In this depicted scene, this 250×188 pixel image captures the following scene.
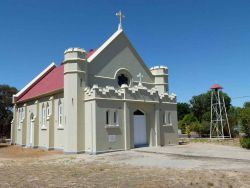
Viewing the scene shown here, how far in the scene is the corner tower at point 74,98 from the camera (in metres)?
24.5

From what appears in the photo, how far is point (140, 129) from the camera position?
2789cm

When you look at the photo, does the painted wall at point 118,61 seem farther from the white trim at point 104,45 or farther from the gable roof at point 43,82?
the gable roof at point 43,82

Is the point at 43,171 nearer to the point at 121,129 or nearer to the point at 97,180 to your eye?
the point at 97,180

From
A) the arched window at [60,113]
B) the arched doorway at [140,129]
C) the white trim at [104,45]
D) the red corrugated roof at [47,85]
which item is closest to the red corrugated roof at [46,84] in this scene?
the red corrugated roof at [47,85]

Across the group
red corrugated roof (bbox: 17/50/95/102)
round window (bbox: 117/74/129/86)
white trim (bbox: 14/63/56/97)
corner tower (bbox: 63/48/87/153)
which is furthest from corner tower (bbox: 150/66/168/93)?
white trim (bbox: 14/63/56/97)

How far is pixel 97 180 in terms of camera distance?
12.5 metres

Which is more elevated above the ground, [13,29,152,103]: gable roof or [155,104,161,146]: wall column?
[13,29,152,103]: gable roof

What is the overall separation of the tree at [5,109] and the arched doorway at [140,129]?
4199 cm

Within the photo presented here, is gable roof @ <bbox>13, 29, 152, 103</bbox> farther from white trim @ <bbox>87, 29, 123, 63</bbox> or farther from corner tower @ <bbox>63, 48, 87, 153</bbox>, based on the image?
corner tower @ <bbox>63, 48, 87, 153</bbox>

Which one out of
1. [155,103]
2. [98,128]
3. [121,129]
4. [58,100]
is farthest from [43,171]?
[155,103]

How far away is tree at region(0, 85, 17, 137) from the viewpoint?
60.7 metres

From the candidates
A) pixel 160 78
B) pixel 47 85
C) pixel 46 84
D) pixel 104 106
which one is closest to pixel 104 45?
pixel 104 106

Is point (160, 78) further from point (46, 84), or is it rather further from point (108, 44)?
point (46, 84)

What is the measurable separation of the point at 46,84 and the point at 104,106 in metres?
12.7
